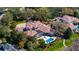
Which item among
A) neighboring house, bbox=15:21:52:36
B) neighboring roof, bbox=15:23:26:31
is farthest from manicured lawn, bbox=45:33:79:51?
neighboring roof, bbox=15:23:26:31

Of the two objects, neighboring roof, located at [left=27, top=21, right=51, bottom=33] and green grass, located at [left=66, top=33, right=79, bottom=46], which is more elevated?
neighboring roof, located at [left=27, top=21, right=51, bottom=33]

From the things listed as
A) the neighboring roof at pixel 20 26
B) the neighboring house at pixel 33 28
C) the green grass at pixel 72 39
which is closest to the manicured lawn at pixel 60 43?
the green grass at pixel 72 39

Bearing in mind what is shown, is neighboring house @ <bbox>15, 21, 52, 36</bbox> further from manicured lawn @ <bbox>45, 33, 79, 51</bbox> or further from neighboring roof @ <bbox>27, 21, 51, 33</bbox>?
manicured lawn @ <bbox>45, 33, 79, 51</bbox>

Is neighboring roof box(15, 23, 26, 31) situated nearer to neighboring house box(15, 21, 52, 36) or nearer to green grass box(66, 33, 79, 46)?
neighboring house box(15, 21, 52, 36)

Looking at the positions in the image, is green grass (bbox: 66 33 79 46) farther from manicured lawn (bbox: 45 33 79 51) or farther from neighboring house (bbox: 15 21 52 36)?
neighboring house (bbox: 15 21 52 36)

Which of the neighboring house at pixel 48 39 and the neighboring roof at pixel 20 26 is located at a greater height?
the neighboring roof at pixel 20 26

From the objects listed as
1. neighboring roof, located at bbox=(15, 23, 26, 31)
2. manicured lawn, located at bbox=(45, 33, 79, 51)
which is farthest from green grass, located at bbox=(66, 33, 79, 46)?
neighboring roof, located at bbox=(15, 23, 26, 31)

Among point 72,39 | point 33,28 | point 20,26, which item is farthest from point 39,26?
point 72,39

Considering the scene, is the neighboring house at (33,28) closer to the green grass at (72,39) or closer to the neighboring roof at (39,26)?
the neighboring roof at (39,26)

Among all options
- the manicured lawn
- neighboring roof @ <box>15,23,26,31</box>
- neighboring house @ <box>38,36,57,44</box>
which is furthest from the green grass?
neighboring roof @ <box>15,23,26,31</box>

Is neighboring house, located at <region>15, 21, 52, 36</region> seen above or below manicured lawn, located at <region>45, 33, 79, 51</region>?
above
